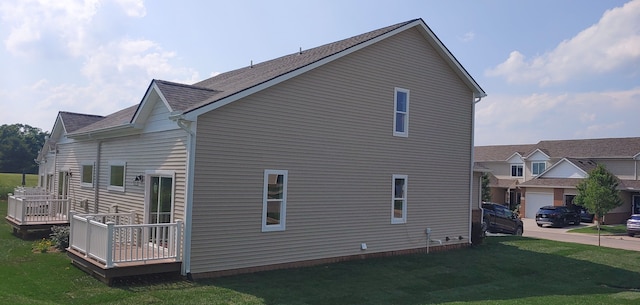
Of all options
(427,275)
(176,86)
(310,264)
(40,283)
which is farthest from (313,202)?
(40,283)

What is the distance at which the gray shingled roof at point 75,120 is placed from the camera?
2051cm

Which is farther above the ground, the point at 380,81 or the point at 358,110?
the point at 380,81

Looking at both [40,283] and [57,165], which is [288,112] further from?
[57,165]

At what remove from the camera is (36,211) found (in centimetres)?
1703

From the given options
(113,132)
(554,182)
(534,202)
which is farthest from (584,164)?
(113,132)

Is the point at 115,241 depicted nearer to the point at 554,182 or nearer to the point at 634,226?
the point at 634,226

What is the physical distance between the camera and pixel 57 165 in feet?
71.7

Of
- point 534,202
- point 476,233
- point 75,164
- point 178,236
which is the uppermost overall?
point 75,164

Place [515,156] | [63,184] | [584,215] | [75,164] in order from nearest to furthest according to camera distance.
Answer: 1. [75,164]
2. [63,184]
3. [584,215]
4. [515,156]

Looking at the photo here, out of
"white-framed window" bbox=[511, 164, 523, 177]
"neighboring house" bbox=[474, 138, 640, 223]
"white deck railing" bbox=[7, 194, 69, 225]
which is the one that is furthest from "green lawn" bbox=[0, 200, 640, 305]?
"white-framed window" bbox=[511, 164, 523, 177]

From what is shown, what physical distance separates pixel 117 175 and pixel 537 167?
134 ft

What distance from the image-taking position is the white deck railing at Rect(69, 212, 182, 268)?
10219 mm

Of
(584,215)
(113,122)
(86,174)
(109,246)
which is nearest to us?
(109,246)

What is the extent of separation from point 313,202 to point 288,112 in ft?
8.20
